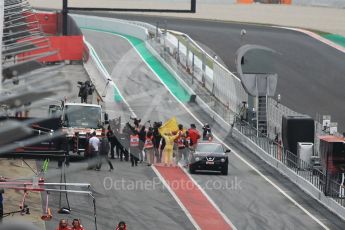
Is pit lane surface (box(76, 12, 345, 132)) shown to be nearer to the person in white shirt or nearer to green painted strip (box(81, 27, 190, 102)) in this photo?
green painted strip (box(81, 27, 190, 102))

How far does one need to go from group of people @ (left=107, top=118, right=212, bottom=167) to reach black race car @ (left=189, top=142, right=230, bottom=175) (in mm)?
795

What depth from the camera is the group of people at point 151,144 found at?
95.8 feet

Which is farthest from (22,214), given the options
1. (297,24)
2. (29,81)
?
(297,24)

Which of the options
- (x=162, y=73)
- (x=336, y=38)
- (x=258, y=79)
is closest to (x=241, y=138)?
(x=258, y=79)

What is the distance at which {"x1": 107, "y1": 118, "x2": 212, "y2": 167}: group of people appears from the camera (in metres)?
29.2

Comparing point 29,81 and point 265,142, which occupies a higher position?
point 29,81

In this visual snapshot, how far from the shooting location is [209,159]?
93.1 feet

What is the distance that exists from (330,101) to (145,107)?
10.9 meters

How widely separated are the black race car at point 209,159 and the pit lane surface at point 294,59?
523 inches

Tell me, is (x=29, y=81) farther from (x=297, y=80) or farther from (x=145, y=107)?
(x=297, y=80)

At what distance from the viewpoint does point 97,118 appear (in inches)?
1211

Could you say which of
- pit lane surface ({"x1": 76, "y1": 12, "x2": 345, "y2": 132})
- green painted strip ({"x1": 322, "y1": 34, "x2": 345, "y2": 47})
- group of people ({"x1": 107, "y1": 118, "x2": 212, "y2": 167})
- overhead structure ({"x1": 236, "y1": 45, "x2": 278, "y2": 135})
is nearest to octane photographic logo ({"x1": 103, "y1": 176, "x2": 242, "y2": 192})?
group of people ({"x1": 107, "y1": 118, "x2": 212, "y2": 167})

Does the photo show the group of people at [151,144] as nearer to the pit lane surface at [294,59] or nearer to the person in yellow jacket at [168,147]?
the person in yellow jacket at [168,147]

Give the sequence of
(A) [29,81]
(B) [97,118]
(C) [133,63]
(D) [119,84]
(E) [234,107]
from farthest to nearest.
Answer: (C) [133,63], (D) [119,84], (E) [234,107], (B) [97,118], (A) [29,81]
